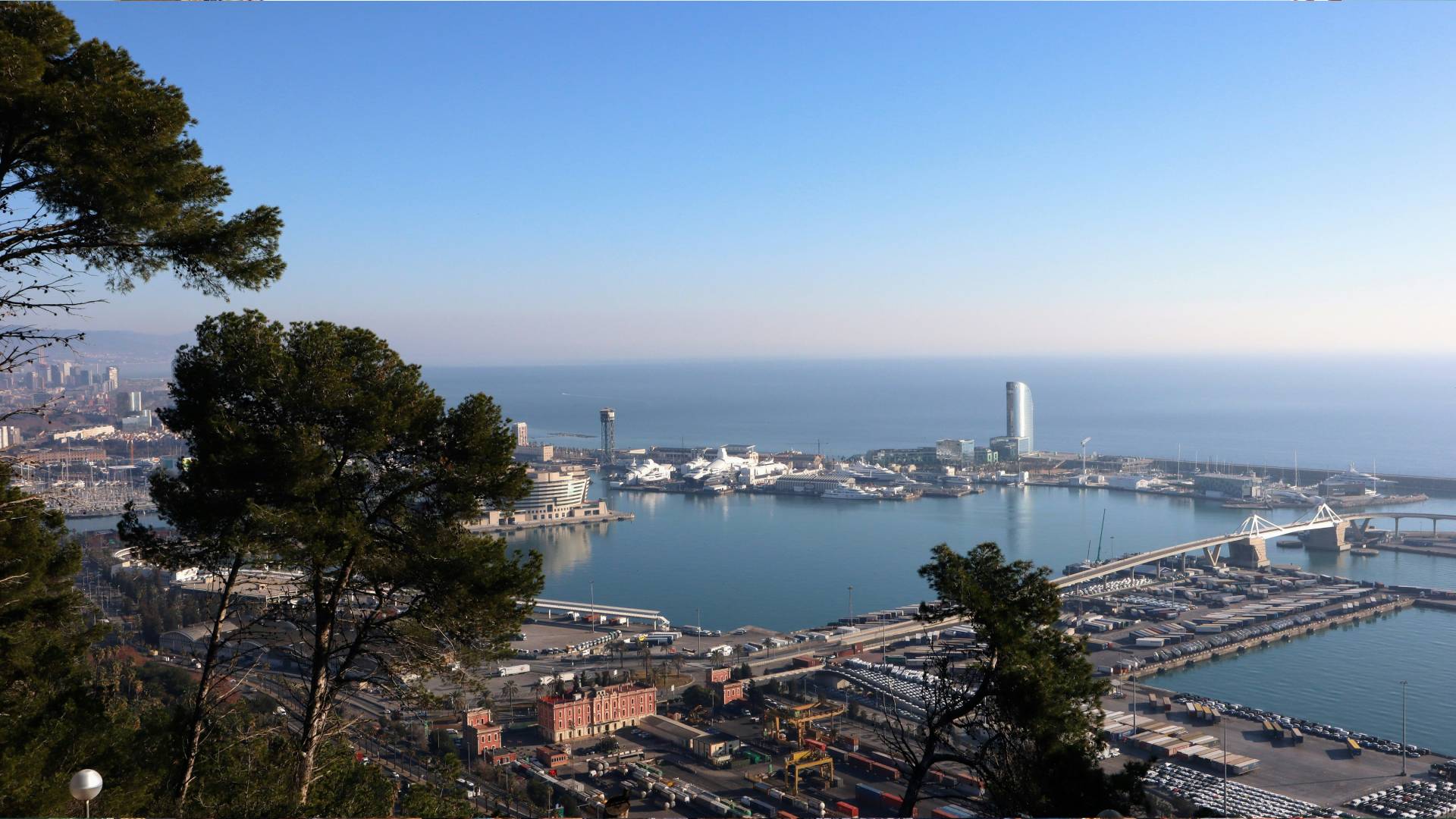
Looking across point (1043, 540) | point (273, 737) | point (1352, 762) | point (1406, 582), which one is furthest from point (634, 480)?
point (273, 737)

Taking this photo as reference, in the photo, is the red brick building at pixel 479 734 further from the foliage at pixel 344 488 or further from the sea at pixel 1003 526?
the foliage at pixel 344 488

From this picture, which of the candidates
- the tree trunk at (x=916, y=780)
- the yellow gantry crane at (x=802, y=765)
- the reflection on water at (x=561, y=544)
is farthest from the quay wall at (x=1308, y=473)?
the tree trunk at (x=916, y=780)

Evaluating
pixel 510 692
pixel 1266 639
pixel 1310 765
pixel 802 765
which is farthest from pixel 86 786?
pixel 1266 639

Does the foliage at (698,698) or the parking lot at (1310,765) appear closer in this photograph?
the parking lot at (1310,765)

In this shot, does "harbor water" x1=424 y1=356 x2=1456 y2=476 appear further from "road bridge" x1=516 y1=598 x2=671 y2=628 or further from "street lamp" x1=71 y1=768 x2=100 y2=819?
"street lamp" x1=71 y1=768 x2=100 y2=819

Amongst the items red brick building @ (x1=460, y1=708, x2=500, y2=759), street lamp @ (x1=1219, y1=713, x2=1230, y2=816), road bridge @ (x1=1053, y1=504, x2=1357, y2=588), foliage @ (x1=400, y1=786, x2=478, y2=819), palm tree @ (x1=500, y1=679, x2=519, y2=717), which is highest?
foliage @ (x1=400, y1=786, x2=478, y2=819)

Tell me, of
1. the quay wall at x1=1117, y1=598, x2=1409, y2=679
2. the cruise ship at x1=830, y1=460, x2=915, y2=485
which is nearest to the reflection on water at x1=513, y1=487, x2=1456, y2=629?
the cruise ship at x1=830, y1=460, x2=915, y2=485
